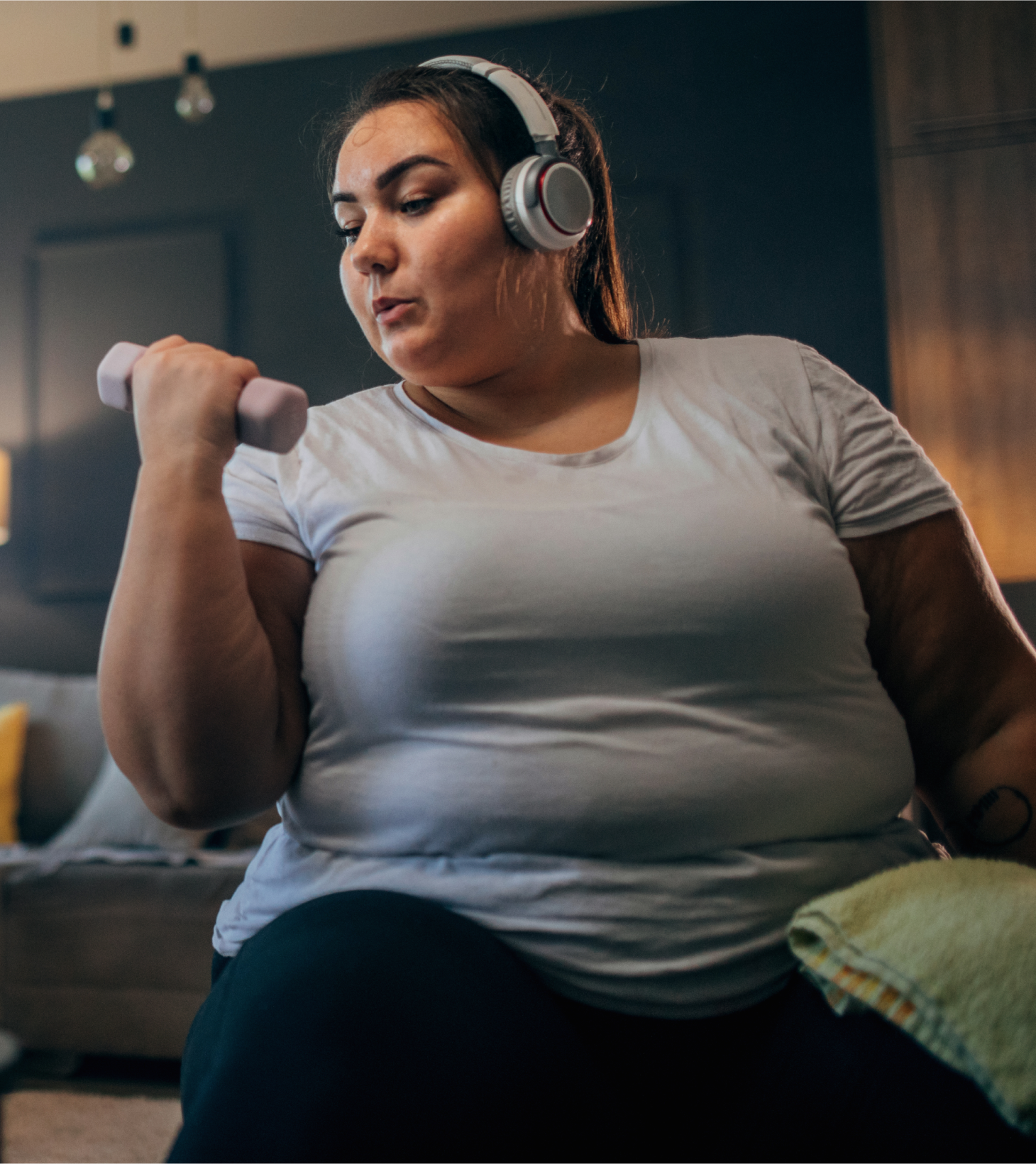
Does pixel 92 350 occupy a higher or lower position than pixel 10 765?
higher

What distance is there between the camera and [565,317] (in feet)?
3.11

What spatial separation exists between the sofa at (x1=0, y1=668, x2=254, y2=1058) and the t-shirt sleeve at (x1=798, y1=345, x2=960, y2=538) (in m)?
1.91

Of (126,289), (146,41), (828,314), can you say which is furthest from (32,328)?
(828,314)

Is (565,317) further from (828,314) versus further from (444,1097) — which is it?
(828,314)

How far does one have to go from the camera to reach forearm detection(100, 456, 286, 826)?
653 millimetres

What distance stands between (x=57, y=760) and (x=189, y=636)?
2760mm

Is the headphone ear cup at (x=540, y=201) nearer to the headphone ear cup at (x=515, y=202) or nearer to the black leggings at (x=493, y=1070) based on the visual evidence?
the headphone ear cup at (x=515, y=202)

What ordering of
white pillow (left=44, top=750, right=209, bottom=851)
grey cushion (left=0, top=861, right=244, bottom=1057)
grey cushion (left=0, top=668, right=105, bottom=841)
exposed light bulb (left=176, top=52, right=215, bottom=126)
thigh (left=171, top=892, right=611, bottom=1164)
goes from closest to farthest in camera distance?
thigh (left=171, top=892, right=611, bottom=1164) → grey cushion (left=0, top=861, right=244, bottom=1057) → white pillow (left=44, top=750, right=209, bottom=851) → exposed light bulb (left=176, top=52, right=215, bottom=126) → grey cushion (left=0, top=668, right=105, bottom=841)

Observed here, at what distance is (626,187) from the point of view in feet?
11.3

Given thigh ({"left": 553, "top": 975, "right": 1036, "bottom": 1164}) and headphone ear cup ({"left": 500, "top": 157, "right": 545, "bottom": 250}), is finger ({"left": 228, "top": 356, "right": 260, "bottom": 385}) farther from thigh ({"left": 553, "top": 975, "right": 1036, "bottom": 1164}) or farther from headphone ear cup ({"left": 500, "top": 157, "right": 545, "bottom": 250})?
thigh ({"left": 553, "top": 975, "right": 1036, "bottom": 1164})

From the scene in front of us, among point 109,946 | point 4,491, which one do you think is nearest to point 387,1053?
point 109,946

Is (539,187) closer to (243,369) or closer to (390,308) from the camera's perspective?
(390,308)

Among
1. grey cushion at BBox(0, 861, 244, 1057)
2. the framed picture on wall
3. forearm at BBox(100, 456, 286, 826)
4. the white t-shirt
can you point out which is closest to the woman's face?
the white t-shirt

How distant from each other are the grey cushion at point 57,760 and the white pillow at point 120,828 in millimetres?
296
